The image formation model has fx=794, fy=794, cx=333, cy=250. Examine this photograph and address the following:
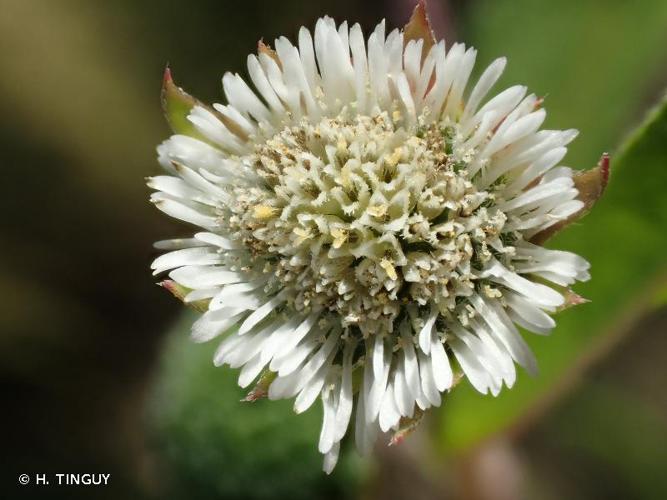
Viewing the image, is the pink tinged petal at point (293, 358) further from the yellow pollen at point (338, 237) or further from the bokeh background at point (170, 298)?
the bokeh background at point (170, 298)

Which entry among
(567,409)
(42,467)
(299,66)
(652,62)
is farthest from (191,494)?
(652,62)

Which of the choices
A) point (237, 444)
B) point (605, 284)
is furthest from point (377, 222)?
point (237, 444)

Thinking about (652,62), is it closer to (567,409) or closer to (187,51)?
(567,409)

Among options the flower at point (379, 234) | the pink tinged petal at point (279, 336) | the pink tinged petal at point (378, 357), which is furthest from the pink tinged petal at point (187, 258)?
the pink tinged petal at point (378, 357)

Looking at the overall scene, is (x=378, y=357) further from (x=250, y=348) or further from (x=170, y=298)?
(x=170, y=298)

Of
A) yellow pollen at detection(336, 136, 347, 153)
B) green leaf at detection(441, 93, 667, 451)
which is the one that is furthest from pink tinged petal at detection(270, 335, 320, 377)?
green leaf at detection(441, 93, 667, 451)

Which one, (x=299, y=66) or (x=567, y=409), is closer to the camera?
(x=299, y=66)

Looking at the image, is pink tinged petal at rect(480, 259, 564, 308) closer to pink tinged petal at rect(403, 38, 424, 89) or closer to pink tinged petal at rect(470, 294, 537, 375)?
pink tinged petal at rect(470, 294, 537, 375)
